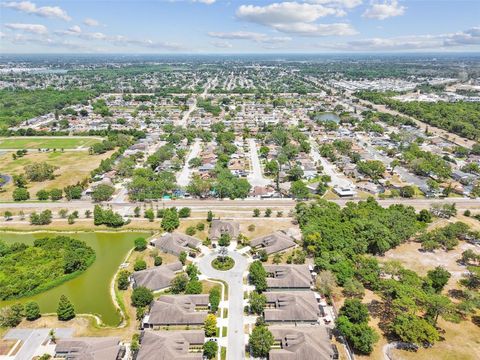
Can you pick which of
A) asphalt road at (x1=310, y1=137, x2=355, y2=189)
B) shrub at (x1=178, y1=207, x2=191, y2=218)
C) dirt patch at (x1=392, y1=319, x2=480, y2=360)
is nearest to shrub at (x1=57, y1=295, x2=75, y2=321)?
shrub at (x1=178, y1=207, x2=191, y2=218)

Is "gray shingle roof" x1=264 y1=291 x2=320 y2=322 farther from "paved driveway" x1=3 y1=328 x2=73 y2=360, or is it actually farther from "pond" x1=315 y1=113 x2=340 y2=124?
"pond" x1=315 y1=113 x2=340 y2=124

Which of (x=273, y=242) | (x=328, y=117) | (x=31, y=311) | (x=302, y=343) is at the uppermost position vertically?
(x=328, y=117)

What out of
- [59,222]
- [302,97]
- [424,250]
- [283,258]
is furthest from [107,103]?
[424,250]

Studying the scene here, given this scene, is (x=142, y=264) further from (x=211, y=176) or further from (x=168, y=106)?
(x=168, y=106)

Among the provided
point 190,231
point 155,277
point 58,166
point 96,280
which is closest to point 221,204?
point 190,231

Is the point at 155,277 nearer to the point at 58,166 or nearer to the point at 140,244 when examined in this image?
the point at 140,244
